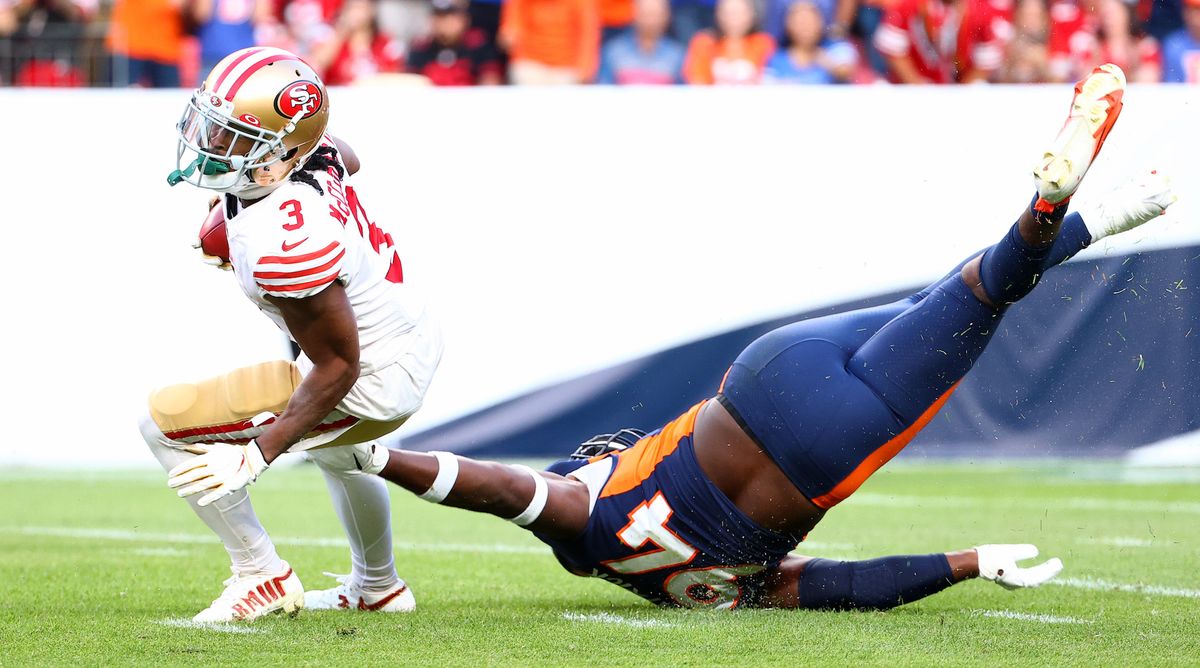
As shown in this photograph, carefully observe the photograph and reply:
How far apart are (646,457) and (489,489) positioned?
0.42m

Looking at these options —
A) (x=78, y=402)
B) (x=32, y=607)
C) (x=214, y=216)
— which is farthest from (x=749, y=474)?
(x=78, y=402)

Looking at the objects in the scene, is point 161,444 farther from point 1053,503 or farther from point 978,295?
point 1053,503

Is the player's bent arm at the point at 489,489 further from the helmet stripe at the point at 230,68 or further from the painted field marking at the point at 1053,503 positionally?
the painted field marking at the point at 1053,503

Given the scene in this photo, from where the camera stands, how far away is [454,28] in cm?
862

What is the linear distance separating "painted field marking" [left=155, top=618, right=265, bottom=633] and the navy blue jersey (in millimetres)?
780

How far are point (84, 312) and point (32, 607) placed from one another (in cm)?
367

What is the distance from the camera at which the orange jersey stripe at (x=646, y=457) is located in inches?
141

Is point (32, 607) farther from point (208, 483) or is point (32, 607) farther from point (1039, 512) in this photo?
point (1039, 512)

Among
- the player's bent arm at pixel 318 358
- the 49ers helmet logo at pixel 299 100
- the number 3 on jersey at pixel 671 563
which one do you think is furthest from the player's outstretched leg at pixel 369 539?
the 49ers helmet logo at pixel 299 100

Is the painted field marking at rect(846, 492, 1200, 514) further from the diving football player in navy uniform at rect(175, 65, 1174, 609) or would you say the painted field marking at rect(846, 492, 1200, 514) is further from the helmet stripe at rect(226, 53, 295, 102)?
the helmet stripe at rect(226, 53, 295, 102)

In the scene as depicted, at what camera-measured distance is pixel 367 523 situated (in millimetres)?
3650

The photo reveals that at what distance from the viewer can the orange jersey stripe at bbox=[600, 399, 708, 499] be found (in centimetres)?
359

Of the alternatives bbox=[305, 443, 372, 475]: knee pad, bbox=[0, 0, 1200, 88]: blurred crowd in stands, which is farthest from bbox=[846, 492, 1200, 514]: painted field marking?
bbox=[305, 443, 372, 475]: knee pad

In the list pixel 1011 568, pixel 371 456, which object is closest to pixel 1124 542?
pixel 1011 568
